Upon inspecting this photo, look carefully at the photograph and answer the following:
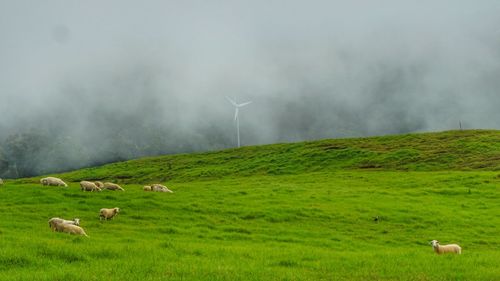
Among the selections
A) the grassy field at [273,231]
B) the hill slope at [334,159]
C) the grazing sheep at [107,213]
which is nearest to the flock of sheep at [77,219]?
the grazing sheep at [107,213]

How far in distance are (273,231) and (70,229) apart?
1114 cm

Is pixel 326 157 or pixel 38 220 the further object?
pixel 326 157

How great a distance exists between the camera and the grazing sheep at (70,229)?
21.6 meters

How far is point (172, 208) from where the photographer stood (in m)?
32.3

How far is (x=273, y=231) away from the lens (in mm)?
28188

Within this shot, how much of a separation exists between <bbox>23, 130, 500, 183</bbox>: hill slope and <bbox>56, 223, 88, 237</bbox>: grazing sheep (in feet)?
178

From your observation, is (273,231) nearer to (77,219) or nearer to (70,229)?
(77,219)

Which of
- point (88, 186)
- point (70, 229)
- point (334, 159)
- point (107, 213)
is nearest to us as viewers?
point (70, 229)

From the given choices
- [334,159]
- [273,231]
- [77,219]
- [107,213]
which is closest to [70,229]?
[77,219]

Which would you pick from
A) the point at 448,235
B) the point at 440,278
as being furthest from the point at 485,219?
the point at 440,278

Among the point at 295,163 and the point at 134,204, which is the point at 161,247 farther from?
the point at 295,163

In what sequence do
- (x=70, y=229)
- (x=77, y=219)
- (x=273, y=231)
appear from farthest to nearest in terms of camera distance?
(x=273, y=231)
(x=77, y=219)
(x=70, y=229)

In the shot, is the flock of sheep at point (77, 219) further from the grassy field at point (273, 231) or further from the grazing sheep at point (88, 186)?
the grassy field at point (273, 231)

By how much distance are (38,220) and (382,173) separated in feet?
153
